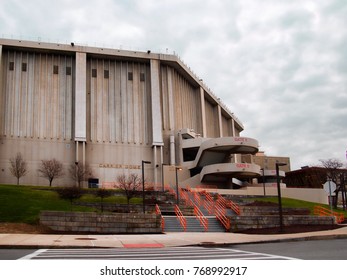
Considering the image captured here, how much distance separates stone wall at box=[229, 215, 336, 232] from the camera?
27.8m

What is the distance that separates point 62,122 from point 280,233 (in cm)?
4563

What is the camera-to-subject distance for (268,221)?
95.0 ft

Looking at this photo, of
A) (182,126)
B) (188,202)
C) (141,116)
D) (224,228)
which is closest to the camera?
(224,228)

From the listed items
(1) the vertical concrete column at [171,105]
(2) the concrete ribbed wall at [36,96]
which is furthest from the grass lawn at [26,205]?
(1) the vertical concrete column at [171,105]

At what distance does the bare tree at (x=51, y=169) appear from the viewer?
2195 inches

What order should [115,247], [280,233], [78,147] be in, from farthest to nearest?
[78,147] < [280,233] < [115,247]

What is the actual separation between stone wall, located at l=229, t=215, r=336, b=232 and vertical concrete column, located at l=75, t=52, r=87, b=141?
3841 cm

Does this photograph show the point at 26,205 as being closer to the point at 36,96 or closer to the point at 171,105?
the point at 36,96

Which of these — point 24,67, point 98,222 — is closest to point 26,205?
point 98,222

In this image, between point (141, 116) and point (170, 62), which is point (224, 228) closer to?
point (141, 116)

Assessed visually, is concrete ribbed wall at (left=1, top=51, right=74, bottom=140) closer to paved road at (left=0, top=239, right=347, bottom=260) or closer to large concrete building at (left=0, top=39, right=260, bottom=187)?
large concrete building at (left=0, top=39, right=260, bottom=187)

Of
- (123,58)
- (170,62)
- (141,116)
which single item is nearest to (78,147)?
(141,116)

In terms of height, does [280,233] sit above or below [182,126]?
below

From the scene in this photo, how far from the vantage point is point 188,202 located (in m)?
39.5
